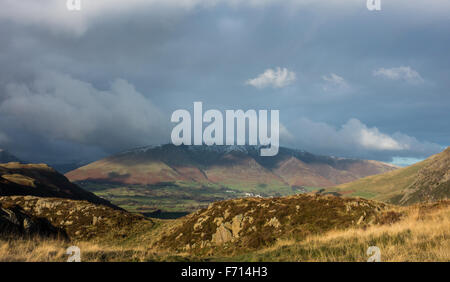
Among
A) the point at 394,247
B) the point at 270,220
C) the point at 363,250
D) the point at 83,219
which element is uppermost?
the point at 394,247

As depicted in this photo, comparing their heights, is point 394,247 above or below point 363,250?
above

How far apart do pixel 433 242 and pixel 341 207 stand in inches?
702

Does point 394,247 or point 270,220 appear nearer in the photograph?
point 394,247

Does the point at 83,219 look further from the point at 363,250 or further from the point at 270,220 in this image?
the point at 363,250

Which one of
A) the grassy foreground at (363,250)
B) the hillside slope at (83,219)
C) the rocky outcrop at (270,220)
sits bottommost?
the hillside slope at (83,219)

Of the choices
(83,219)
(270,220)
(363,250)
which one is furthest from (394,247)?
(83,219)

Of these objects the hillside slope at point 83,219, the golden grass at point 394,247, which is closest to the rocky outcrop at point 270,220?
the golden grass at point 394,247

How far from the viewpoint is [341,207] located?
2903cm

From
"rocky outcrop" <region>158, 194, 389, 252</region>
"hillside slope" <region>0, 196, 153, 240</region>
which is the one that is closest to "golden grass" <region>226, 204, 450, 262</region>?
"rocky outcrop" <region>158, 194, 389, 252</region>

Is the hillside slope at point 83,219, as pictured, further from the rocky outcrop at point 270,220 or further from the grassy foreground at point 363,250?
the grassy foreground at point 363,250

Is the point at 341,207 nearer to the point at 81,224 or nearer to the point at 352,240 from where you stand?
the point at 352,240

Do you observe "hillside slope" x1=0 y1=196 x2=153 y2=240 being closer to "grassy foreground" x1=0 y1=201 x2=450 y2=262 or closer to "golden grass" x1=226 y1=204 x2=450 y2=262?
"grassy foreground" x1=0 y1=201 x2=450 y2=262

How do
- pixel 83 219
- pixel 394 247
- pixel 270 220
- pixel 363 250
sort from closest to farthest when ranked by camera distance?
1. pixel 394 247
2. pixel 363 250
3. pixel 270 220
4. pixel 83 219
